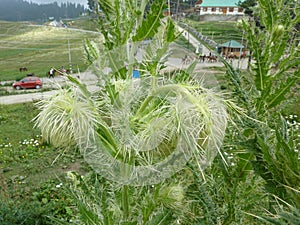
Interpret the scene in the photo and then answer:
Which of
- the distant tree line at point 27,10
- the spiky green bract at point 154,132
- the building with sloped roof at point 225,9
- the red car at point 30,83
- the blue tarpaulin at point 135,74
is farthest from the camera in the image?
the distant tree line at point 27,10

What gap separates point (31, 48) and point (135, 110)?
62.2 feet

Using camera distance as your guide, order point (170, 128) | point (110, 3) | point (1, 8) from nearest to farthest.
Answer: point (170, 128) < point (110, 3) < point (1, 8)

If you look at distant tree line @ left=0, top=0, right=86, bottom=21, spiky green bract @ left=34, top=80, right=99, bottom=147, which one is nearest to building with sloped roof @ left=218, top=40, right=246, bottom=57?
spiky green bract @ left=34, top=80, right=99, bottom=147

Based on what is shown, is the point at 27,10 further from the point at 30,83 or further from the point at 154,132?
the point at 154,132

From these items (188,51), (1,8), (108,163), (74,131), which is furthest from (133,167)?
(1,8)

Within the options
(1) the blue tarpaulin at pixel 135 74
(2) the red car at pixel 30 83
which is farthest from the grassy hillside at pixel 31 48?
(1) the blue tarpaulin at pixel 135 74

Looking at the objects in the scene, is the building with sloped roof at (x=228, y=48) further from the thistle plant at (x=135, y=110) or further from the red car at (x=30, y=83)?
the red car at (x=30, y=83)

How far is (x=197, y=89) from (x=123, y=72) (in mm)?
250

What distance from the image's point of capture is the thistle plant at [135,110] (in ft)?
2.16

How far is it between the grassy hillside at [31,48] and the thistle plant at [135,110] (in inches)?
437

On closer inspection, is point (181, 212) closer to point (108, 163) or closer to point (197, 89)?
point (108, 163)

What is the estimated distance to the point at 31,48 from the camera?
17.9 meters

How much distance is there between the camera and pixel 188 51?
0.95 m

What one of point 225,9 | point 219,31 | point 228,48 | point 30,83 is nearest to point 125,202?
point 228,48
